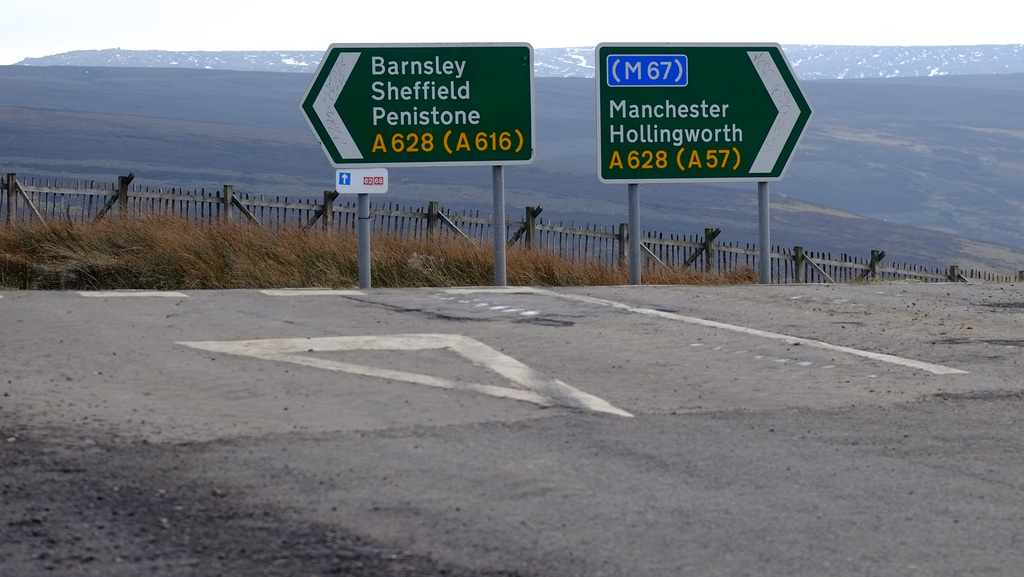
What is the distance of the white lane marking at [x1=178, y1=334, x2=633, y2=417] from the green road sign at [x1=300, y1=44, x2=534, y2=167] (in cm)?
460

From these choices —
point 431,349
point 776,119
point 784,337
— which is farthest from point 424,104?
point 431,349

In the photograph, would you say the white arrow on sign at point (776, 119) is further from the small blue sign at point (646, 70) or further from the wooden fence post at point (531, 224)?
the wooden fence post at point (531, 224)

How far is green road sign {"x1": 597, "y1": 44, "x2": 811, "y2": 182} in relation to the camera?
44.0ft

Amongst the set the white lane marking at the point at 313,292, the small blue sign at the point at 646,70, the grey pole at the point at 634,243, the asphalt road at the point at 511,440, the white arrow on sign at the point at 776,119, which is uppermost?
the small blue sign at the point at 646,70

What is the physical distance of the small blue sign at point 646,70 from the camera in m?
13.3

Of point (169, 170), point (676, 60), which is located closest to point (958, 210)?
point (169, 170)

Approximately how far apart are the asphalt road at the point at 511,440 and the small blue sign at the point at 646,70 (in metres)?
4.31

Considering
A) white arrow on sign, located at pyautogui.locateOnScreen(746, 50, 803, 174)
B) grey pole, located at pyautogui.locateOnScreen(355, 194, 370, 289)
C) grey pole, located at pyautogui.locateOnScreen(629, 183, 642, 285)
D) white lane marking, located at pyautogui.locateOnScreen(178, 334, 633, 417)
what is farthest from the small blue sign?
white lane marking, located at pyautogui.locateOnScreen(178, 334, 633, 417)

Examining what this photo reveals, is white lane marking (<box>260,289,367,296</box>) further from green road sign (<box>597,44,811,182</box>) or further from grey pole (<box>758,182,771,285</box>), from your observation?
grey pole (<box>758,182,771,285</box>)

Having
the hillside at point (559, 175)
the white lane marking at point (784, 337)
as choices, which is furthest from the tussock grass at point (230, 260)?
the hillside at point (559, 175)

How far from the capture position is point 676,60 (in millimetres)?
13461

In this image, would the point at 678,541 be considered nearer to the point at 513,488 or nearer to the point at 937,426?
the point at 513,488

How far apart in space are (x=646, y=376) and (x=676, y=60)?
667 centimetres

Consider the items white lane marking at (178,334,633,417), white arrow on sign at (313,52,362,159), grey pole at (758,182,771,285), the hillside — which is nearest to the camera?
white lane marking at (178,334,633,417)
